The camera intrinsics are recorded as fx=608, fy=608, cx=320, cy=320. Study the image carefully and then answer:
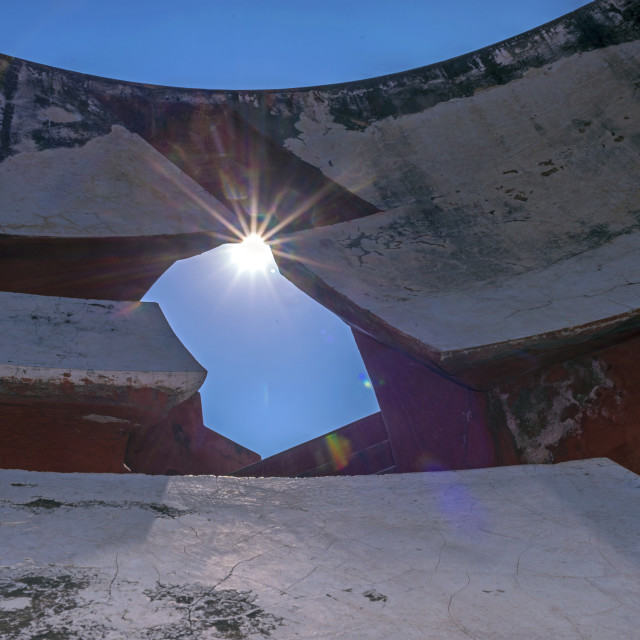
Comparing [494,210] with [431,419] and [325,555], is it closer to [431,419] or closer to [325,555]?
[431,419]

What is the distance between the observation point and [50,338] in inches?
85.7

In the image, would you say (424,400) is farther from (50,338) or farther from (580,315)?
(50,338)

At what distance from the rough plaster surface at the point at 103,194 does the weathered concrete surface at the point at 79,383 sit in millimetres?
677

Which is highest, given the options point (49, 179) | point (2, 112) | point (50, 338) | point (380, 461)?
point (2, 112)

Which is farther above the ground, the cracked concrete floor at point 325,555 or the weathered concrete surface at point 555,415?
the weathered concrete surface at point 555,415

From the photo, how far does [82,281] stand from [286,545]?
98.6 inches

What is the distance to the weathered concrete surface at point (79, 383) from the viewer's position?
77.4 inches

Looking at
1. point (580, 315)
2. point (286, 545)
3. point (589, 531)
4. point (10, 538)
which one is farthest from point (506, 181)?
point (10, 538)

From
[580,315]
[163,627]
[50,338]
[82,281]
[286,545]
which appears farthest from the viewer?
[82,281]

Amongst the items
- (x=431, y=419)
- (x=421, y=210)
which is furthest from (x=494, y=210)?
(x=431, y=419)

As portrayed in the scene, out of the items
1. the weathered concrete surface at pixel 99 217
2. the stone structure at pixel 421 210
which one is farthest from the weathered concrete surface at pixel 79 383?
the weathered concrete surface at pixel 99 217

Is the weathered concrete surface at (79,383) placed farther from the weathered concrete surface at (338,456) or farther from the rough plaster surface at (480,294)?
the weathered concrete surface at (338,456)

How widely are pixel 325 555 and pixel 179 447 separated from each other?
263 centimetres

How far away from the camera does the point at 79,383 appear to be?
6.42 feet
